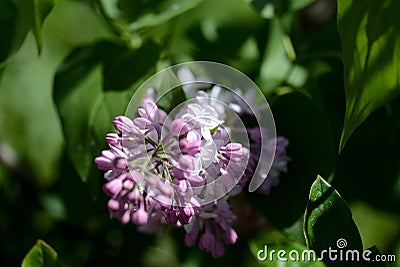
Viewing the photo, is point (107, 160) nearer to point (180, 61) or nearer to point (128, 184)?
point (128, 184)

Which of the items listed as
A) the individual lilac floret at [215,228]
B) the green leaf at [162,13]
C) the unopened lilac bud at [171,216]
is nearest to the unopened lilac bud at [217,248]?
the individual lilac floret at [215,228]

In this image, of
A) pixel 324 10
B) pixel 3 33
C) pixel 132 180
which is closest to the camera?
pixel 132 180

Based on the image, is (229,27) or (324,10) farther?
(324,10)

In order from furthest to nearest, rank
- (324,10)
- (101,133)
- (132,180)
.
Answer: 1. (324,10)
2. (101,133)
3. (132,180)

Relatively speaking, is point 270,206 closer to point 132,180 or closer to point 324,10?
point 132,180

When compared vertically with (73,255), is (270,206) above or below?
above

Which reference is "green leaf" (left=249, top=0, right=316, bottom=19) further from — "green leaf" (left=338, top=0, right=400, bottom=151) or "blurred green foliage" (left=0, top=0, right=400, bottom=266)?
"green leaf" (left=338, top=0, right=400, bottom=151)

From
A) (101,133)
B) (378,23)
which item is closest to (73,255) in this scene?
(101,133)

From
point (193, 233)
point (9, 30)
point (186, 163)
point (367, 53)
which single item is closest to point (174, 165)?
point (186, 163)
